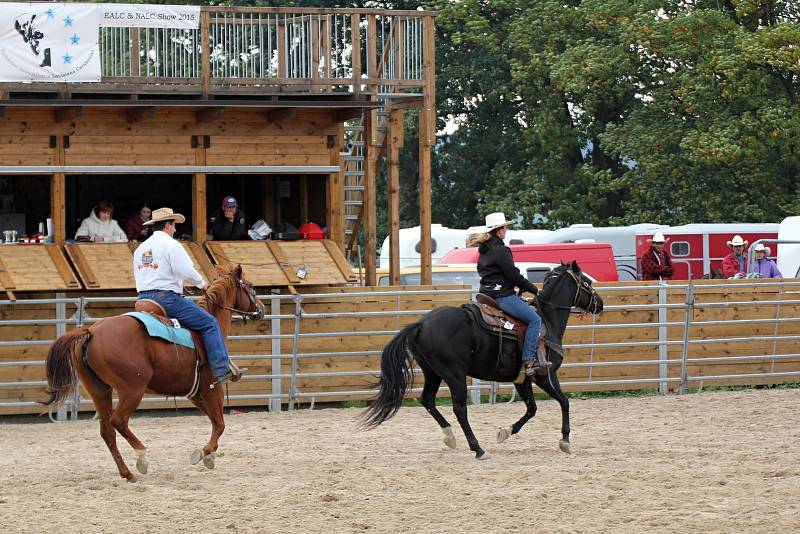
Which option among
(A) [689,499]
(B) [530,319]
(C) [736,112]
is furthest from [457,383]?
(C) [736,112]

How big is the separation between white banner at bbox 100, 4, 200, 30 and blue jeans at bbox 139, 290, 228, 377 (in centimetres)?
633

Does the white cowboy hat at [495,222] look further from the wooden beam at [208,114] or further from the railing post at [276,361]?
the wooden beam at [208,114]

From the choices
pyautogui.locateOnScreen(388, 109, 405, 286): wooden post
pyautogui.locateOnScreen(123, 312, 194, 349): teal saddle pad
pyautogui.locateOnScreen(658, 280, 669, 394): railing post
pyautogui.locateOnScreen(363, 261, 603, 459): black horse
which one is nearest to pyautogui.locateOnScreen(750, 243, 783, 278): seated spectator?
pyautogui.locateOnScreen(658, 280, 669, 394): railing post

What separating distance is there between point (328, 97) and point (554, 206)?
2002 cm

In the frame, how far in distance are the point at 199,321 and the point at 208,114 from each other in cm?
647

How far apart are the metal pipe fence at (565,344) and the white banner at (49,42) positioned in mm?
2830

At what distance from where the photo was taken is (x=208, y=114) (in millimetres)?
17078

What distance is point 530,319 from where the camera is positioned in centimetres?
1230

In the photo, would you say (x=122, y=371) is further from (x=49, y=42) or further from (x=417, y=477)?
(x=49, y=42)

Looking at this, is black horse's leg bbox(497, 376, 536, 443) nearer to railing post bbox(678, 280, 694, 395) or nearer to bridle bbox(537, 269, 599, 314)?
bridle bbox(537, 269, 599, 314)

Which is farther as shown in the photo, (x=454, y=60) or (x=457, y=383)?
(x=454, y=60)

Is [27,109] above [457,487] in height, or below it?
above

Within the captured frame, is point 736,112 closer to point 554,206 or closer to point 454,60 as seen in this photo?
point 554,206

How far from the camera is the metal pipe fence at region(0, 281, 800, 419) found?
1562 cm
